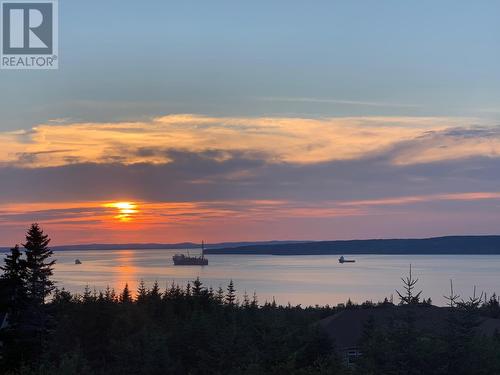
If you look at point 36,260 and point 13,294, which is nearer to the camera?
point 13,294

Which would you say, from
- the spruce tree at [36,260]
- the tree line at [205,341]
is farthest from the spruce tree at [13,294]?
the spruce tree at [36,260]

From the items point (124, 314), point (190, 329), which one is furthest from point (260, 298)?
point (190, 329)

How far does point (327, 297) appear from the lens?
186 m

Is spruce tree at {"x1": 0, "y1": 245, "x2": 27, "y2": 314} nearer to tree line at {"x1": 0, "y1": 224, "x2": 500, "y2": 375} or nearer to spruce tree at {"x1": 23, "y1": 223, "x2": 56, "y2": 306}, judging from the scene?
tree line at {"x1": 0, "y1": 224, "x2": 500, "y2": 375}

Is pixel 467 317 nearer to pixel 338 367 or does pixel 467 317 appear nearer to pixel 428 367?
pixel 428 367

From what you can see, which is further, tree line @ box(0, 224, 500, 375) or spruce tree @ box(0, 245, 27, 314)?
spruce tree @ box(0, 245, 27, 314)

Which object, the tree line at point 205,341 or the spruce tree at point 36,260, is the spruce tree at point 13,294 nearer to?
the tree line at point 205,341

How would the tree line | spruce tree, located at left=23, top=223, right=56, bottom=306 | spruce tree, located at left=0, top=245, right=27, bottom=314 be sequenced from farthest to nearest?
spruce tree, located at left=23, top=223, right=56, bottom=306
spruce tree, located at left=0, top=245, right=27, bottom=314
the tree line

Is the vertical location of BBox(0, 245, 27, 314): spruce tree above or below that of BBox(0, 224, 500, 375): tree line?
above

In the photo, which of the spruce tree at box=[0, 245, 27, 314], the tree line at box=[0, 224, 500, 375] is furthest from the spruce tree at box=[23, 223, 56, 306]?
the spruce tree at box=[0, 245, 27, 314]

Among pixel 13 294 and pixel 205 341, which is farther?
pixel 205 341

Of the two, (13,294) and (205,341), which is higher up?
(13,294)

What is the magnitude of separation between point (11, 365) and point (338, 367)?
60.7 feet

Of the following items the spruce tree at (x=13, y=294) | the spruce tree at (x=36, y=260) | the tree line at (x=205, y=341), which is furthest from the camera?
the spruce tree at (x=36, y=260)
